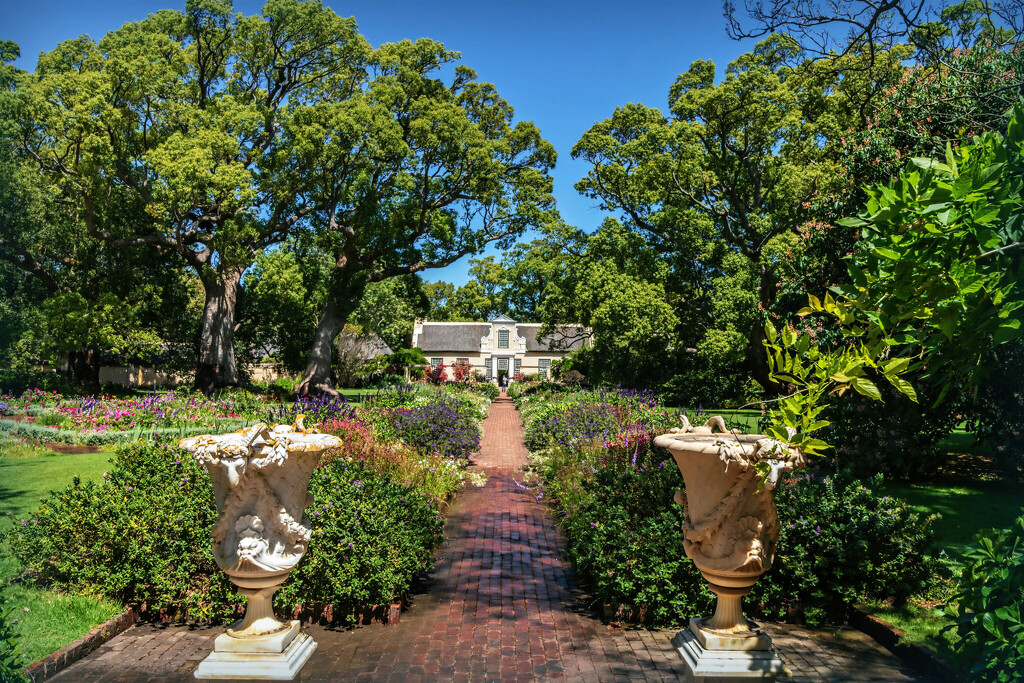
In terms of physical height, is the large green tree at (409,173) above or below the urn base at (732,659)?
above

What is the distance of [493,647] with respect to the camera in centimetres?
536

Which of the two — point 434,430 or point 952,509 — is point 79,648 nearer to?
point 434,430

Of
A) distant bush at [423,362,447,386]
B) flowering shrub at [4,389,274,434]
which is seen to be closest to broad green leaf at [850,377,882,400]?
flowering shrub at [4,389,274,434]

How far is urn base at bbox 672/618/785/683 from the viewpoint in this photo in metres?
3.95

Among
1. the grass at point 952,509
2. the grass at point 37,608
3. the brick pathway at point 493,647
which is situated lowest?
the brick pathway at point 493,647

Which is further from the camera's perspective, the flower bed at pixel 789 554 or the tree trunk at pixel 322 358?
the tree trunk at pixel 322 358

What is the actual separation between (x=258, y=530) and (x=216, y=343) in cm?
2322

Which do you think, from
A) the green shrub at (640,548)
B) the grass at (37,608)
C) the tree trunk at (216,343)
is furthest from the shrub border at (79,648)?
the tree trunk at (216,343)

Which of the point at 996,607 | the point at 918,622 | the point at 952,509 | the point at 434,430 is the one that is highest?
the point at 996,607

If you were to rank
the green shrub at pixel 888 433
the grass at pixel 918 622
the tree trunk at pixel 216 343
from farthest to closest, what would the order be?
the tree trunk at pixel 216 343 → the green shrub at pixel 888 433 → the grass at pixel 918 622

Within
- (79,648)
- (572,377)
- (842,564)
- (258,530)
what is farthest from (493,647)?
(572,377)

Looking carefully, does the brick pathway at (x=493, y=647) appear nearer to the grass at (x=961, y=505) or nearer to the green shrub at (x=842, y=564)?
the green shrub at (x=842, y=564)

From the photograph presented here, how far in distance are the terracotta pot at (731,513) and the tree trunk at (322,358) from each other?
23967mm

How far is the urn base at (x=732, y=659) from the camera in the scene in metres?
3.95
